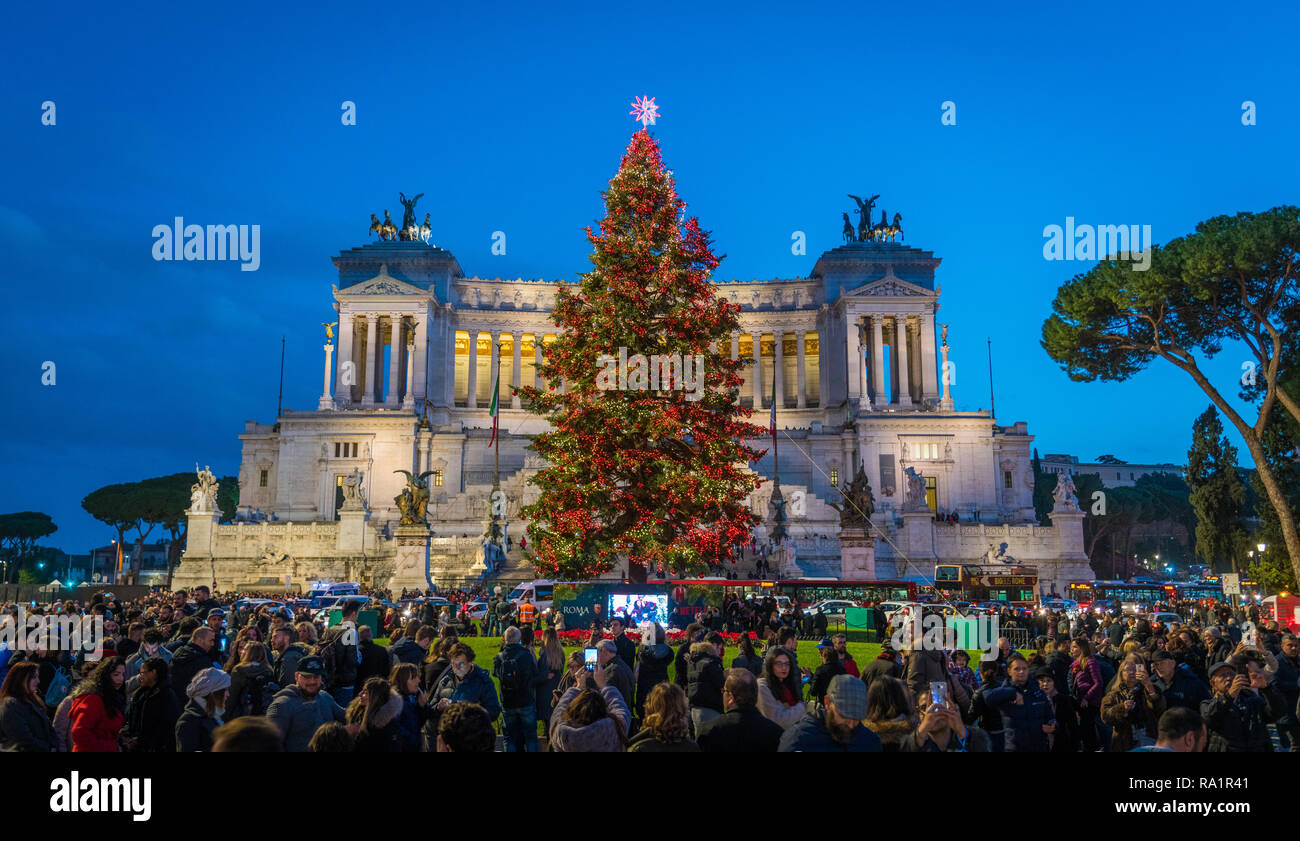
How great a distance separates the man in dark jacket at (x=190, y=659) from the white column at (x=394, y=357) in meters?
68.5

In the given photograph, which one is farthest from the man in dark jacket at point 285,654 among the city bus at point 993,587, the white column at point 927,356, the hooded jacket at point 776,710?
the white column at point 927,356

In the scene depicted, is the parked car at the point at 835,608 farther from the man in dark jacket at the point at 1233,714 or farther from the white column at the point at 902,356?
the white column at the point at 902,356

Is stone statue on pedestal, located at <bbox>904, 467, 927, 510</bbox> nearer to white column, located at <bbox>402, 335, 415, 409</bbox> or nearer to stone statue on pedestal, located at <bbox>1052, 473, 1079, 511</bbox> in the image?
stone statue on pedestal, located at <bbox>1052, 473, 1079, 511</bbox>

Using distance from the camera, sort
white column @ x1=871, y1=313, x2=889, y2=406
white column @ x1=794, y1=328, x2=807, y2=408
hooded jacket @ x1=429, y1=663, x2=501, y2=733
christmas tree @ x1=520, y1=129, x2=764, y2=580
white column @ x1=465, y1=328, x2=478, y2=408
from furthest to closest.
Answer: white column @ x1=794, y1=328, x2=807, y2=408, white column @ x1=465, y1=328, x2=478, y2=408, white column @ x1=871, y1=313, x2=889, y2=406, christmas tree @ x1=520, y1=129, x2=764, y2=580, hooded jacket @ x1=429, y1=663, x2=501, y2=733

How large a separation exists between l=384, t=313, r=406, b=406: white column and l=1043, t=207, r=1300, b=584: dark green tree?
5296cm

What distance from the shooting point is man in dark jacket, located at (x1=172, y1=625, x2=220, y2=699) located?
10820mm

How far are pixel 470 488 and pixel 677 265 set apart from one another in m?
36.1

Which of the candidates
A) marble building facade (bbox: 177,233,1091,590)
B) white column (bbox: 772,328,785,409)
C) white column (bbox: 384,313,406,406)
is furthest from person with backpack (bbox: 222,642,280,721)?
white column (bbox: 772,328,785,409)

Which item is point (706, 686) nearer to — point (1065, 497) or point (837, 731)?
point (837, 731)

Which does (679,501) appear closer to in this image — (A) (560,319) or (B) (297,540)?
(A) (560,319)

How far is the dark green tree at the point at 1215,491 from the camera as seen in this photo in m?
44.3

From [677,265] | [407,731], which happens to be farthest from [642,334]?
[407,731]
